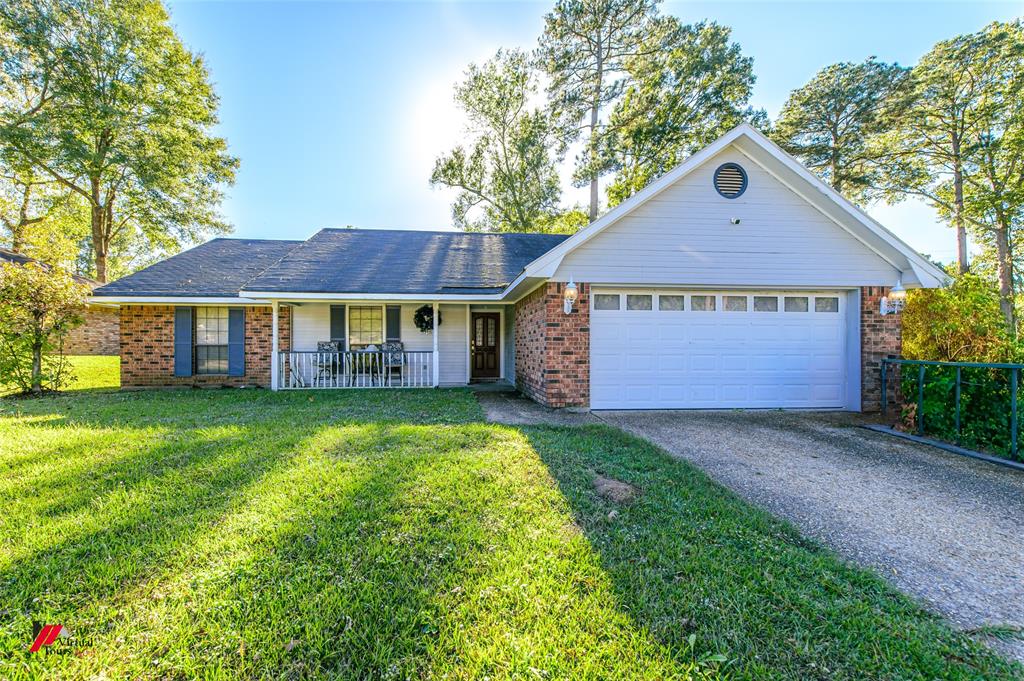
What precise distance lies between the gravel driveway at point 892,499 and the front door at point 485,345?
6138 millimetres

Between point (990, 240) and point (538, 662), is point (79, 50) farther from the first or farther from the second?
point (990, 240)

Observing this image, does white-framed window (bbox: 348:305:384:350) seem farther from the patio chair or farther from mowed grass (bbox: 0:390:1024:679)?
mowed grass (bbox: 0:390:1024:679)

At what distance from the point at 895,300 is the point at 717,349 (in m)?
3.20

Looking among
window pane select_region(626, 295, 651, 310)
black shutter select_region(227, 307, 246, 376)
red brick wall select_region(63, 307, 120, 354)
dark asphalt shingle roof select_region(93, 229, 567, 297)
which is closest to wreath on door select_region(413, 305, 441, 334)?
dark asphalt shingle roof select_region(93, 229, 567, 297)

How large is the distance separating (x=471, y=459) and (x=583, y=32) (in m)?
20.2

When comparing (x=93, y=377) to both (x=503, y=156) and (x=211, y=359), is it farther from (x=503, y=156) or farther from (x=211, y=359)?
(x=503, y=156)

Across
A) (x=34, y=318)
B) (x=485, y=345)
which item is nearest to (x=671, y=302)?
(x=485, y=345)

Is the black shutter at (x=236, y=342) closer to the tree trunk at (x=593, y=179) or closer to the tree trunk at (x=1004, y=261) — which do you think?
the tree trunk at (x=593, y=179)

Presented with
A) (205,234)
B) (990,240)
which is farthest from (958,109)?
(205,234)

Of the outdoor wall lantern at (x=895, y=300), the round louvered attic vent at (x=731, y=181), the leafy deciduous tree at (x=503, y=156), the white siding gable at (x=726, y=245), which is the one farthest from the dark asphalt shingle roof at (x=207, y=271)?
the outdoor wall lantern at (x=895, y=300)

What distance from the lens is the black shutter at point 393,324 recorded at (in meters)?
11.2

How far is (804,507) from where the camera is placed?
3.57 metres

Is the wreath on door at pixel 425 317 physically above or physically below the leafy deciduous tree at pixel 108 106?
below

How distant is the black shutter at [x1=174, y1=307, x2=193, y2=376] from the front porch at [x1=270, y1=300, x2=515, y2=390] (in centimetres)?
220
